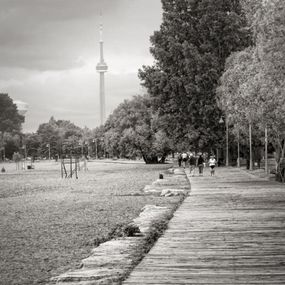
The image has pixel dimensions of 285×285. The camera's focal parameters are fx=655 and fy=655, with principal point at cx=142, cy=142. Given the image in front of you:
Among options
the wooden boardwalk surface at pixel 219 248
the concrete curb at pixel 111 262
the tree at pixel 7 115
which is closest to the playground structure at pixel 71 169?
the wooden boardwalk surface at pixel 219 248

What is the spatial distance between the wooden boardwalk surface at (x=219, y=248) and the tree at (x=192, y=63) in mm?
37802

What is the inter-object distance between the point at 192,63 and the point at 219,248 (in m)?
47.2

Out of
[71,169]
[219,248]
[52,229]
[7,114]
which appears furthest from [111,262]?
[7,114]

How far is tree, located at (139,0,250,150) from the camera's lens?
5722cm

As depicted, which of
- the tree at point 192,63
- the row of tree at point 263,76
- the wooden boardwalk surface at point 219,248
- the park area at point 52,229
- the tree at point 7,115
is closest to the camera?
the wooden boardwalk surface at point 219,248

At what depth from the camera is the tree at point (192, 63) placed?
57219 mm

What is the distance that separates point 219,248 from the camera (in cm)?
1132

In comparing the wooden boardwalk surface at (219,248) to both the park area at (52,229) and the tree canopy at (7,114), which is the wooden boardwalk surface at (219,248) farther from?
the tree canopy at (7,114)

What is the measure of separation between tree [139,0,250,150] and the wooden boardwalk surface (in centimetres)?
3780

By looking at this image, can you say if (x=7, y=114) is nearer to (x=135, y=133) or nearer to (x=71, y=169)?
(x=135, y=133)

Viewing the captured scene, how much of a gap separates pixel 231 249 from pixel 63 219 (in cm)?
909

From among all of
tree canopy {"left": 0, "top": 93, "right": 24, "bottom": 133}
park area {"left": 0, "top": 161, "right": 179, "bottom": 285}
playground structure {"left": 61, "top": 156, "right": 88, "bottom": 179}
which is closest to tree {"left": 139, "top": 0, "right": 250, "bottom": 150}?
playground structure {"left": 61, "top": 156, "right": 88, "bottom": 179}

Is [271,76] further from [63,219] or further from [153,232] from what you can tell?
[153,232]

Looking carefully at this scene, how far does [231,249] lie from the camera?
11172 millimetres
